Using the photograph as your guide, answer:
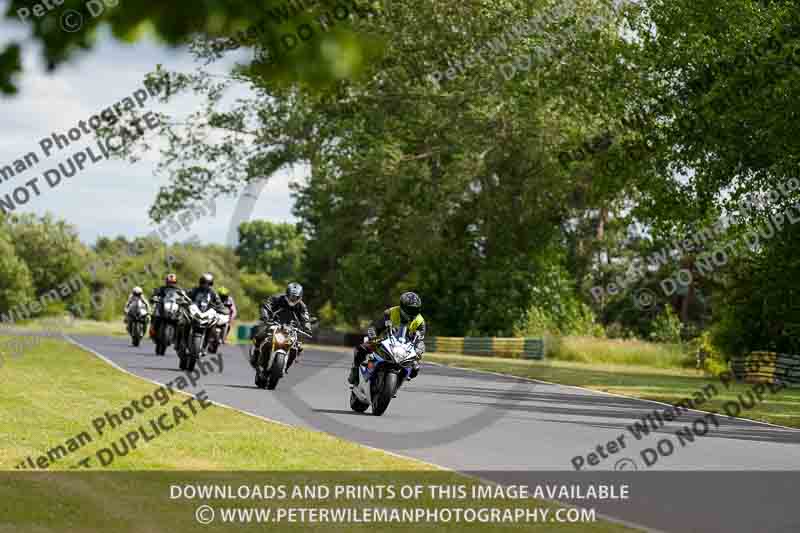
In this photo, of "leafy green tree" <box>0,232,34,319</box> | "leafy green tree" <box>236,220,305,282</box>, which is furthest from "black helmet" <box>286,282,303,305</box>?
"leafy green tree" <box>236,220,305,282</box>

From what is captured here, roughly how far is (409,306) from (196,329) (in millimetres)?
9097

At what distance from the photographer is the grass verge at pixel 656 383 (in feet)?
75.0

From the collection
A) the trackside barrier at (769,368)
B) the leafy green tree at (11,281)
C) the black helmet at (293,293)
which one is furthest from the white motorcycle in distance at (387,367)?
the leafy green tree at (11,281)

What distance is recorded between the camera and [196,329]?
2503 cm

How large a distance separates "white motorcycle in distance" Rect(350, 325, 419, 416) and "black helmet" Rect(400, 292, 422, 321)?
0.70 feet

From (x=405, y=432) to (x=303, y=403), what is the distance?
421cm

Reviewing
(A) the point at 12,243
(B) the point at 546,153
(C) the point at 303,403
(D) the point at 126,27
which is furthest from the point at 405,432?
(A) the point at 12,243

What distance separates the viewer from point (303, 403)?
1978 centimetres

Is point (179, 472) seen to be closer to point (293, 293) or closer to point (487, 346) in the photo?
point (293, 293)

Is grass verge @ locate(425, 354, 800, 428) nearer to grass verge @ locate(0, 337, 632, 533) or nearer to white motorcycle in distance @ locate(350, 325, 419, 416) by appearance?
white motorcycle in distance @ locate(350, 325, 419, 416)

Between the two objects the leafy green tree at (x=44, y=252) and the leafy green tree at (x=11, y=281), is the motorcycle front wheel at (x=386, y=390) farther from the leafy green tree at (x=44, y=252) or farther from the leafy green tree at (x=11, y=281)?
the leafy green tree at (x=44, y=252)

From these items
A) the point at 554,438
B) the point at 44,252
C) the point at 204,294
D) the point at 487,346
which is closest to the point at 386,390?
the point at 554,438

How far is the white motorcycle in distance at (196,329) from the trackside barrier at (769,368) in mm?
15073

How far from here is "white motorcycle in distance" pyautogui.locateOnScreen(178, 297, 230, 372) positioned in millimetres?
25094
